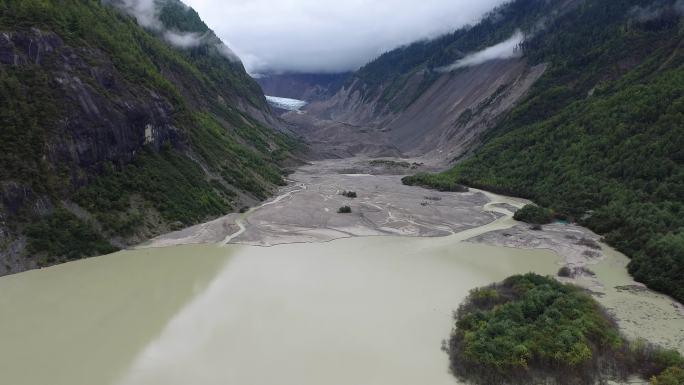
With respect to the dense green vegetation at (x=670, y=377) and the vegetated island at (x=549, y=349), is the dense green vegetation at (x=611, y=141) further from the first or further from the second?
the dense green vegetation at (x=670, y=377)

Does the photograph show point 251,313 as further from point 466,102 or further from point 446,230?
point 466,102

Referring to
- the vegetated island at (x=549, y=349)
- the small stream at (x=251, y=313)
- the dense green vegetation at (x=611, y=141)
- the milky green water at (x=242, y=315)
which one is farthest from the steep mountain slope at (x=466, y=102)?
the vegetated island at (x=549, y=349)

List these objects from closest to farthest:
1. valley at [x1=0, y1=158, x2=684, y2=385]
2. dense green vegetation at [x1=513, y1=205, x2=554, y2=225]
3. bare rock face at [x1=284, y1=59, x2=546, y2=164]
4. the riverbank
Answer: valley at [x1=0, y1=158, x2=684, y2=385] < the riverbank < dense green vegetation at [x1=513, y1=205, x2=554, y2=225] < bare rock face at [x1=284, y1=59, x2=546, y2=164]

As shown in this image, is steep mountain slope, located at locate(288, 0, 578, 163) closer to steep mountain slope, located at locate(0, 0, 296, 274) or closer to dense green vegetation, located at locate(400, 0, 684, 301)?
dense green vegetation, located at locate(400, 0, 684, 301)

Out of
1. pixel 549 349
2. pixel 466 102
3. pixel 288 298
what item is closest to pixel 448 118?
pixel 466 102

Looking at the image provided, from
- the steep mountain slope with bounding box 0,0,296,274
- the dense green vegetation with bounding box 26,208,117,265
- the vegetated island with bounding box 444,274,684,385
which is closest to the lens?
the vegetated island with bounding box 444,274,684,385

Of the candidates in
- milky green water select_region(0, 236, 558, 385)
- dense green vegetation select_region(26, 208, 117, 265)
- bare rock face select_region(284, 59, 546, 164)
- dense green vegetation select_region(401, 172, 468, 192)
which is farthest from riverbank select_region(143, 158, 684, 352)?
bare rock face select_region(284, 59, 546, 164)

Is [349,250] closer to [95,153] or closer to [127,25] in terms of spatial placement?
[95,153]
